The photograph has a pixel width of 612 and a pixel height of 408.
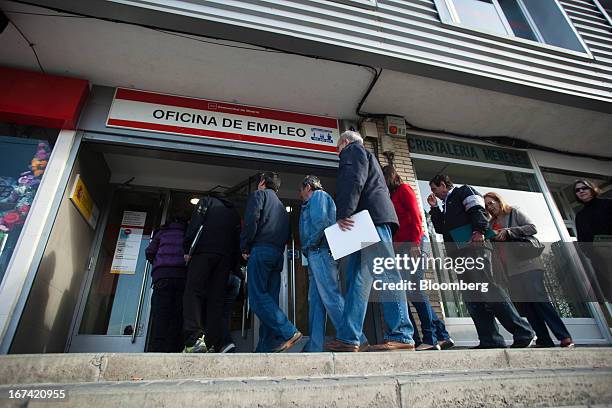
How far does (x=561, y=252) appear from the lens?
5.32m

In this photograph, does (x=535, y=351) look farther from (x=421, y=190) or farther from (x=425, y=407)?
(x=421, y=190)

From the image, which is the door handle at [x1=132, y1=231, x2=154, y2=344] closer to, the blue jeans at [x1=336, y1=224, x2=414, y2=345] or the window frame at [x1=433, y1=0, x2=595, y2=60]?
the blue jeans at [x1=336, y1=224, x2=414, y2=345]

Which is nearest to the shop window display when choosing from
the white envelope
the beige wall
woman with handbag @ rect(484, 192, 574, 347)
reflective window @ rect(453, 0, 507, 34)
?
the beige wall

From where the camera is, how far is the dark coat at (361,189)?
9.22 ft

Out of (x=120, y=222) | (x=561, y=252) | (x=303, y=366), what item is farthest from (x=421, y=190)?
(x=120, y=222)

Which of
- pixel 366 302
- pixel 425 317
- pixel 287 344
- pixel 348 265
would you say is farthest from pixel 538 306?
pixel 287 344

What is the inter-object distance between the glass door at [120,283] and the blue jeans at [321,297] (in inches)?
116

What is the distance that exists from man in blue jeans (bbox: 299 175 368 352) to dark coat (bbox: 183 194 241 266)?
85cm

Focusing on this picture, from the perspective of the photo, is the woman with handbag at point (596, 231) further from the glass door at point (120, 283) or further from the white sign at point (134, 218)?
the white sign at point (134, 218)

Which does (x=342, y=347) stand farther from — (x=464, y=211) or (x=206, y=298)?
(x=464, y=211)

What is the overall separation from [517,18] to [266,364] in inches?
276

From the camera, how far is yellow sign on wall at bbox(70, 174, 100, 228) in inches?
165

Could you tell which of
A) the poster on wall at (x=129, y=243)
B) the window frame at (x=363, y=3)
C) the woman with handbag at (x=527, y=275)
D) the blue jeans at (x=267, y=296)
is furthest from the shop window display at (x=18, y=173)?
the woman with handbag at (x=527, y=275)

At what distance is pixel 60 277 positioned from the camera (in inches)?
159
